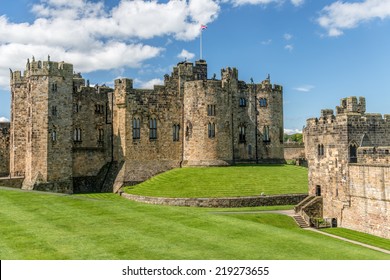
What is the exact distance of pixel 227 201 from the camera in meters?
42.6

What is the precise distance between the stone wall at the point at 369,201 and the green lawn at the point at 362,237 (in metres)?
0.73

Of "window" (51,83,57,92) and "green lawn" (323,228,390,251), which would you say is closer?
"green lawn" (323,228,390,251)

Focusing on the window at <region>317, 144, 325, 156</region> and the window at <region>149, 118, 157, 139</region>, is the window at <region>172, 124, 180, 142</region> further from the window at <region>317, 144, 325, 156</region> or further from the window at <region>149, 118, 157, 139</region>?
the window at <region>317, 144, 325, 156</region>

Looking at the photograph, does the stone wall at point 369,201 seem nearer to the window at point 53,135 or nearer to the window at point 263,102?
the window at point 263,102

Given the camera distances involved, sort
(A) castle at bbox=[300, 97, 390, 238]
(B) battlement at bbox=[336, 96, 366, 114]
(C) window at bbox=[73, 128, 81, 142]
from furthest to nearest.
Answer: (C) window at bbox=[73, 128, 81, 142] < (B) battlement at bbox=[336, 96, 366, 114] < (A) castle at bbox=[300, 97, 390, 238]

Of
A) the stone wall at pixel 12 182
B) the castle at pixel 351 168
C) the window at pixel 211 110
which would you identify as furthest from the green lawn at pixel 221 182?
the stone wall at pixel 12 182

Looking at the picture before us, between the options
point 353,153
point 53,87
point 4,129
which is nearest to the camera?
point 353,153

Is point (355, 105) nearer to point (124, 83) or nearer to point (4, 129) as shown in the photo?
point (124, 83)

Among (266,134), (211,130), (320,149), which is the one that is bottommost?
(320,149)

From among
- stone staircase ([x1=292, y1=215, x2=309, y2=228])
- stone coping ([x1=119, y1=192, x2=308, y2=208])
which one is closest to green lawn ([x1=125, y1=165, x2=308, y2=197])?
stone coping ([x1=119, y1=192, x2=308, y2=208])

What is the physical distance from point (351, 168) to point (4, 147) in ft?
140

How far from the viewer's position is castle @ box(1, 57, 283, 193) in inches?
1999

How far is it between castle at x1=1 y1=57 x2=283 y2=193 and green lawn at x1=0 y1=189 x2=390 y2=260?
1747 cm

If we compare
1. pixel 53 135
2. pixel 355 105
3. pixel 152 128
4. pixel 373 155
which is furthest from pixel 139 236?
pixel 152 128
